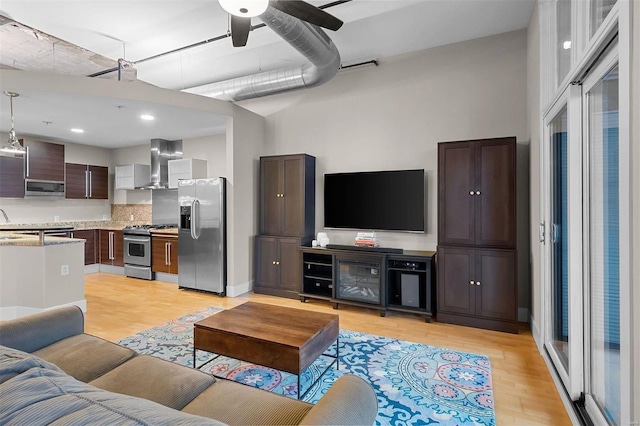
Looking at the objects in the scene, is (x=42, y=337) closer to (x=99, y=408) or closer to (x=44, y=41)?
(x=99, y=408)

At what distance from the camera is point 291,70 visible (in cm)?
433

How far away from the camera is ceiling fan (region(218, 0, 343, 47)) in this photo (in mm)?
1995

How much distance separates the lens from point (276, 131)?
214 inches

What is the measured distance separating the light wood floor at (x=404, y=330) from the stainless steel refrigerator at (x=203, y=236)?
0.77ft

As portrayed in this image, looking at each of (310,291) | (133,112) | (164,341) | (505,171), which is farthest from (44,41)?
(505,171)

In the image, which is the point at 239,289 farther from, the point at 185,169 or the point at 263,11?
the point at 263,11

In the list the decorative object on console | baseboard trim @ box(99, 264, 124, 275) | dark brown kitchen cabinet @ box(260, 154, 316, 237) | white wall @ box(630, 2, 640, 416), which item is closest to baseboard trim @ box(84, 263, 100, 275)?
baseboard trim @ box(99, 264, 124, 275)

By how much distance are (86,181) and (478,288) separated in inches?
298

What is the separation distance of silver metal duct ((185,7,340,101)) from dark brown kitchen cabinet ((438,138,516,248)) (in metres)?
1.70

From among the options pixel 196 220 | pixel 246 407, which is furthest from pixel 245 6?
pixel 196 220

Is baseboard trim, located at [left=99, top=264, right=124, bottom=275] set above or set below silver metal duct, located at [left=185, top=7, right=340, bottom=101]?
below

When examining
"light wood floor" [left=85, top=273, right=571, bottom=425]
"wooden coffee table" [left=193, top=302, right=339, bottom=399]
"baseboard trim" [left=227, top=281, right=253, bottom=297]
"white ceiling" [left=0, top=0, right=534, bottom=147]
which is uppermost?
"white ceiling" [left=0, top=0, right=534, bottom=147]

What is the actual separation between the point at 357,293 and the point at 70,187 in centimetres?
617

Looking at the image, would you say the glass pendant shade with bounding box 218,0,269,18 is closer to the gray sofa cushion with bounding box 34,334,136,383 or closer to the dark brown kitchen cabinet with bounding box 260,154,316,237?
the gray sofa cushion with bounding box 34,334,136,383
